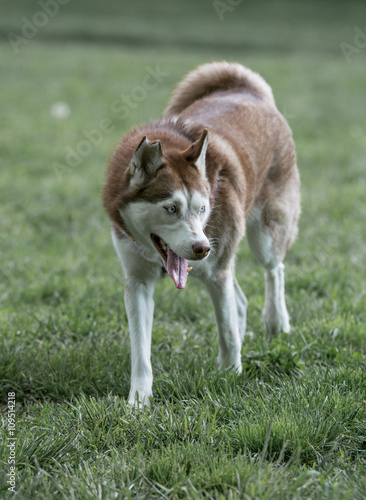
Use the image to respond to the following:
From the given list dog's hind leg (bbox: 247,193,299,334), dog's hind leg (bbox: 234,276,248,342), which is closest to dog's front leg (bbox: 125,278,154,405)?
dog's hind leg (bbox: 234,276,248,342)

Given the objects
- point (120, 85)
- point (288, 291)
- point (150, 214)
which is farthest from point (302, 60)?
point (150, 214)

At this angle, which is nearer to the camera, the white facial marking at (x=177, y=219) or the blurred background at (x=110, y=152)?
the white facial marking at (x=177, y=219)

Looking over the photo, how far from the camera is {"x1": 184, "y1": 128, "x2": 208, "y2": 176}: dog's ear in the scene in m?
3.26

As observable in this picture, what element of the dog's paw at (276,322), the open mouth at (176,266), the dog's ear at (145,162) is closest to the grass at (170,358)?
the dog's paw at (276,322)

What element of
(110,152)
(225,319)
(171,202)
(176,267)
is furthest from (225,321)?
(110,152)

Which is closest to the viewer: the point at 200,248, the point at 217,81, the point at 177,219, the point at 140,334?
the point at 200,248

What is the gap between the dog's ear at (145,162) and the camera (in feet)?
10.3

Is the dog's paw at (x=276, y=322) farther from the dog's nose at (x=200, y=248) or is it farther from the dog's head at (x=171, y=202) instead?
the dog's nose at (x=200, y=248)

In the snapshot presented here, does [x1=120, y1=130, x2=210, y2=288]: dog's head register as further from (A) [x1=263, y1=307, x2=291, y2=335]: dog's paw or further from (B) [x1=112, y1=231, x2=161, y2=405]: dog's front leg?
(A) [x1=263, y1=307, x2=291, y2=335]: dog's paw

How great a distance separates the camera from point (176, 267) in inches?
128

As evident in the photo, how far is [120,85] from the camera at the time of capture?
14.7 meters

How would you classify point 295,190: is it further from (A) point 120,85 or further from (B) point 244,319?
(A) point 120,85

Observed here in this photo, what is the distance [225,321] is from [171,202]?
37.0 inches

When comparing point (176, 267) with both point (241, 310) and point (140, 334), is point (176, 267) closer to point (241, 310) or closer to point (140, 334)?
point (140, 334)
